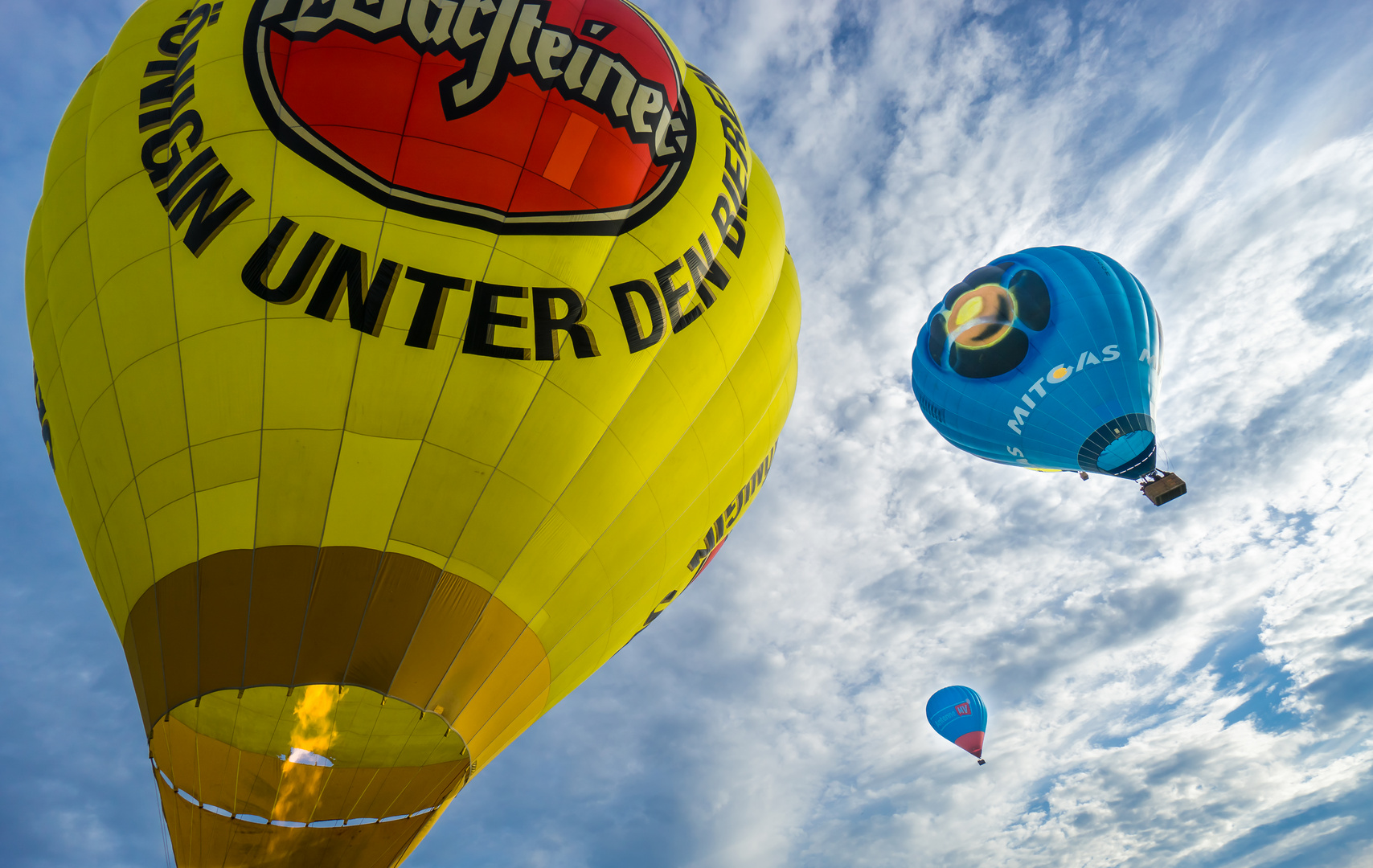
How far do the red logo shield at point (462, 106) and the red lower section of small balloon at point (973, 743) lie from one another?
77.1ft

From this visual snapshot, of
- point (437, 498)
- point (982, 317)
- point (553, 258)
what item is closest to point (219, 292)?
point (437, 498)

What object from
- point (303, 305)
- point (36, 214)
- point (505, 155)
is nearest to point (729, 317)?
point (505, 155)

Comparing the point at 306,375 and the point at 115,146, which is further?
the point at 115,146

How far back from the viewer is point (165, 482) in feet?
14.9

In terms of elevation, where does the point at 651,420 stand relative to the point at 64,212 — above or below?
below

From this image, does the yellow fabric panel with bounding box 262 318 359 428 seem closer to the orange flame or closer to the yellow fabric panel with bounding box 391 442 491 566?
the yellow fabric panel with bounding box 391 442 491 566

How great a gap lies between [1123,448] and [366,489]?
1524cm

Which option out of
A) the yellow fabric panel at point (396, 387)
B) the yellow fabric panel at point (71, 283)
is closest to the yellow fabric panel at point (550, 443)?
the yellow fabric panel at point (396, 387)

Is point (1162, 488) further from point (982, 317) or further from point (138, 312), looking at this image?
point (138, 312)

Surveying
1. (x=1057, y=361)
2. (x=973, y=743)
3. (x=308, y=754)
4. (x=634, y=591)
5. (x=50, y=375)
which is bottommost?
(x=308, y=754)

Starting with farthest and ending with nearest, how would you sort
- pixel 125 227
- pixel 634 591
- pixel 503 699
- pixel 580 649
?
pixel 634 591 → pixel 580 649 → pixel 503 699 → pixel 125 227

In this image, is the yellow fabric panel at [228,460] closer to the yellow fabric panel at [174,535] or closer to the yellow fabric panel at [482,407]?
the yellow fabric panel at [174,535]

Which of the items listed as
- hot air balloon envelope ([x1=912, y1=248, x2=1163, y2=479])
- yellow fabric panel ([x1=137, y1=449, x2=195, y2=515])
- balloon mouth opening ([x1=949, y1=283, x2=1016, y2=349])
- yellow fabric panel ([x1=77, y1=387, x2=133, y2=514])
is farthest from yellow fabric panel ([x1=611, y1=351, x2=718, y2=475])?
hot air balloon envelope ([x1=912, y1=248, x2=1163, y2=479])

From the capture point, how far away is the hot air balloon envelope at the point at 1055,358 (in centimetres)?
1427
